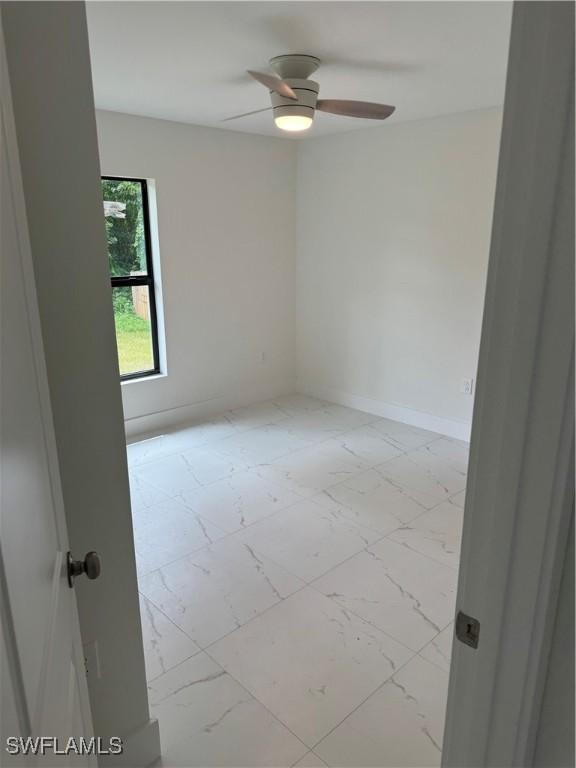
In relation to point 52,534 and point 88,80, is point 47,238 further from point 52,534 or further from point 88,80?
point 52,534

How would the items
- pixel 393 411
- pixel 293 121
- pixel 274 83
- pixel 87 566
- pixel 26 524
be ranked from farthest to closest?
1. pixel 393 411
2. pixel 293 121
3. pixel 274 83
4. pixel 87 566
5. pixel 26 524

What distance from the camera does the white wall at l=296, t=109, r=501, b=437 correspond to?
381 centimetres

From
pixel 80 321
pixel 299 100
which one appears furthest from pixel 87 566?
pixel 299 100

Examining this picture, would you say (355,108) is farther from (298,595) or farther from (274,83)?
(298,595)

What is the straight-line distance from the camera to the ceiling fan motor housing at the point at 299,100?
263cm

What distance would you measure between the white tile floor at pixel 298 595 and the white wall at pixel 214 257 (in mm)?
721

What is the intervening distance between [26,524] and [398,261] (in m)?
3.99

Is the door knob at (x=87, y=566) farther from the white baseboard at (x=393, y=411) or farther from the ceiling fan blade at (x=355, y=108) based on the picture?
the white baseboard at (x=393, y=411)

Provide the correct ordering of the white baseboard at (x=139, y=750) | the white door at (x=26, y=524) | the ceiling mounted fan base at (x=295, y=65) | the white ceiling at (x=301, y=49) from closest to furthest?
the white door at (x=26, y=524) < the white baseboard at (x=139, y=750) < the white ceiling at (x=301, y=49) < the ceiling mounted fan base at (x=295, y=65)

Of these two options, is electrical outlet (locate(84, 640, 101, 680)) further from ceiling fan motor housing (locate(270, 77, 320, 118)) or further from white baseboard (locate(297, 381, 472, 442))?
white baseboard (locate(297, 381, 472, 442))

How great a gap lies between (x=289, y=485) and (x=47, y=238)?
256cm

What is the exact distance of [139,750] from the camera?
5.21ft

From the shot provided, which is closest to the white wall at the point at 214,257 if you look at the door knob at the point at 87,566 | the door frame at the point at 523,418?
the door knob at the point at 87,566

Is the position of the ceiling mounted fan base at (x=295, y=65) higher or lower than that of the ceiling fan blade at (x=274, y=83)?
higher
